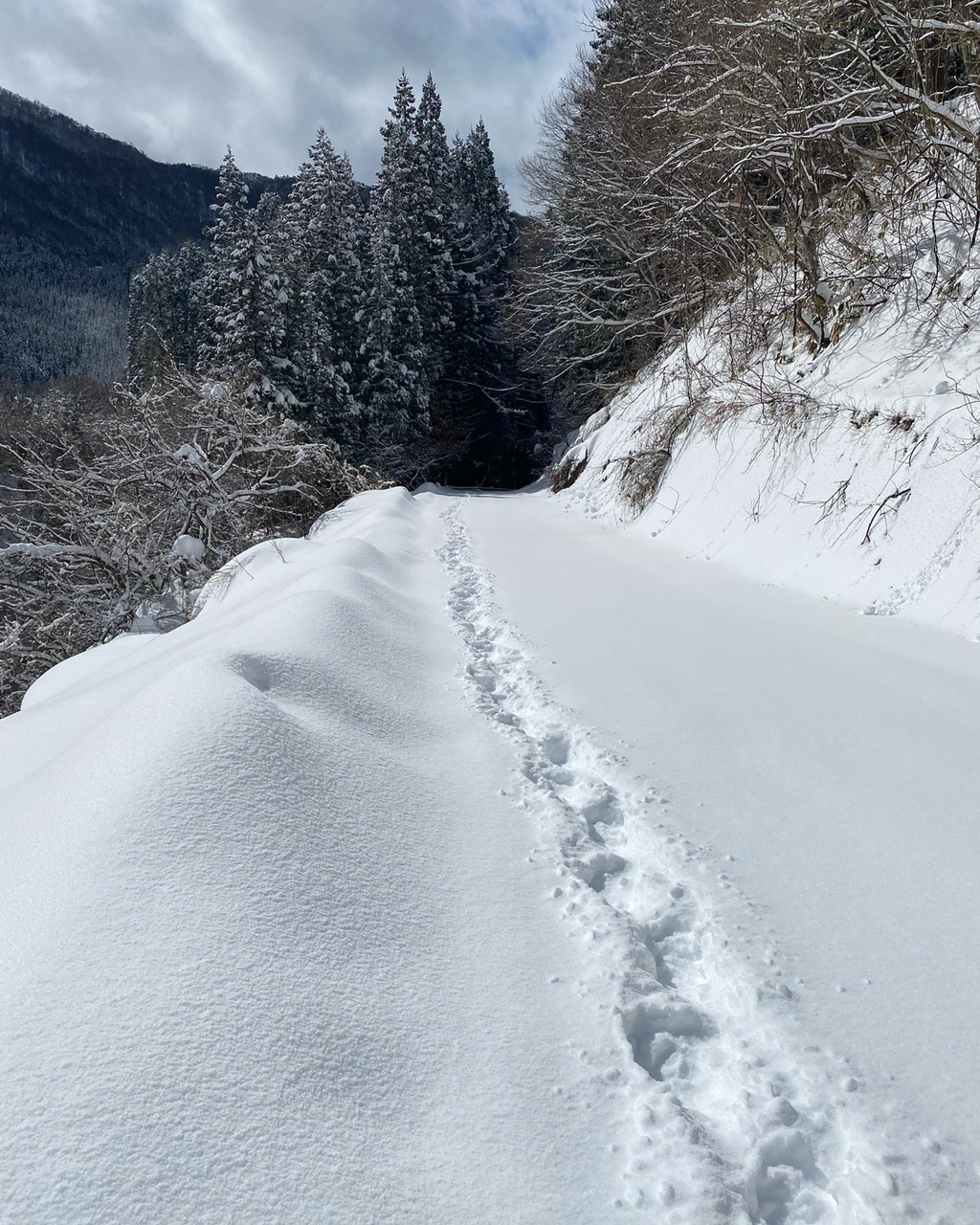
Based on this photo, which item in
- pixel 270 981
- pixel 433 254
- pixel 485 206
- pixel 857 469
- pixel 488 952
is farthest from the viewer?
pixel 485 206

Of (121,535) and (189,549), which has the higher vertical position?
(189,549)

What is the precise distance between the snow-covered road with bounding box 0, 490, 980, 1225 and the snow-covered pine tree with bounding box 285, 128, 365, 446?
2194cm

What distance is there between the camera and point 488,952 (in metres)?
1.83

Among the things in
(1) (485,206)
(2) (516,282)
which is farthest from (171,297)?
(2) (516,282)

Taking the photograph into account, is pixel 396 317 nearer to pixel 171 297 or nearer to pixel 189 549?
pixel 189 549

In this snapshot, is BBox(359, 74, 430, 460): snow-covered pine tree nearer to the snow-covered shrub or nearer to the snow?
the snow-covered shrub

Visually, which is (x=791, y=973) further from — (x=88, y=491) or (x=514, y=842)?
(x=88, y=491)

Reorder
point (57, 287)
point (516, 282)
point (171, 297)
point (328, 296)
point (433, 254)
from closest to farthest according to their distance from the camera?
point (516, 282)
point (328, 296)
point (433, 254)
point (171, 297)
point (57, 287)

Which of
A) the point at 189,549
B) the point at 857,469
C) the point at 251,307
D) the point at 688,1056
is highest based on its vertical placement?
the point at 857,469

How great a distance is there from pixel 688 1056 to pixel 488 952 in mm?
525

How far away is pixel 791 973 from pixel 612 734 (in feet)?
4.77

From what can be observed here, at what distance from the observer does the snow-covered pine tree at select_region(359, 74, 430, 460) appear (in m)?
24.9

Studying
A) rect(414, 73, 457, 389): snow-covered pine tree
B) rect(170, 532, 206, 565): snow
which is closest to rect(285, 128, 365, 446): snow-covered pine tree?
rect(414, 73, 457, 389): snow-covered pine tree

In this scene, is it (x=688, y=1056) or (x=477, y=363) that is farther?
(x=477, y=363)
